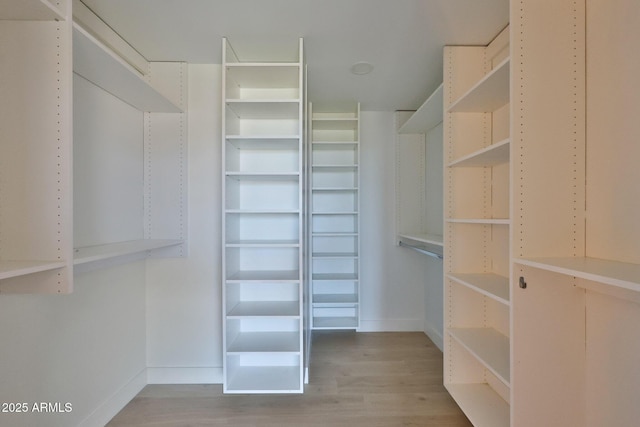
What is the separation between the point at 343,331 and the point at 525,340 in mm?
2122

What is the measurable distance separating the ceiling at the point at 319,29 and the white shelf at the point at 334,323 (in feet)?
7.19

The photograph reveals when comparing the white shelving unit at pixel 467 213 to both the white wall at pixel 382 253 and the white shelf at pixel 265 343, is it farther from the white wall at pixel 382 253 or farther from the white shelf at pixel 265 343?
the white wall at pixel 382 253

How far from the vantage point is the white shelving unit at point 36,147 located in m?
1.09

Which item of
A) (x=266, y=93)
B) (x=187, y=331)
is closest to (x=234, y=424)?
(x=187, y=331)

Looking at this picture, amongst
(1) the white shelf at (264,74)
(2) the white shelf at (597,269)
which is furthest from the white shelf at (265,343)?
(1) the white shelf at (264,74)

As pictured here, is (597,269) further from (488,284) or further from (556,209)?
(488,284)

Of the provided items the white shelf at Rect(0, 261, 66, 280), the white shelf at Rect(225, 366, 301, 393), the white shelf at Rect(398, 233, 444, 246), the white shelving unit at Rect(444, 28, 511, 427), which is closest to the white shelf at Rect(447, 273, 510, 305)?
the white shelving unit at Rect(444, 28, 511, 427)

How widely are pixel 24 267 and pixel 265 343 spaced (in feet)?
4.70

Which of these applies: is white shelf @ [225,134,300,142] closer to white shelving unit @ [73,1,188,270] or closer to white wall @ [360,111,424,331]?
white shelving unit @ [73,1,188,270]

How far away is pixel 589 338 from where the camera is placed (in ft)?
3.99

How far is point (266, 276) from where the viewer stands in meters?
2.05

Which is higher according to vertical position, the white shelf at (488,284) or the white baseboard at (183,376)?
the white shelf at (488,284)

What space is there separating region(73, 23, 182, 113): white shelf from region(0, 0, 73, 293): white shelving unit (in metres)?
0.15

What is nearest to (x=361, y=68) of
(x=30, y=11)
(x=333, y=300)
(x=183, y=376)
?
(x=30, y=11)
